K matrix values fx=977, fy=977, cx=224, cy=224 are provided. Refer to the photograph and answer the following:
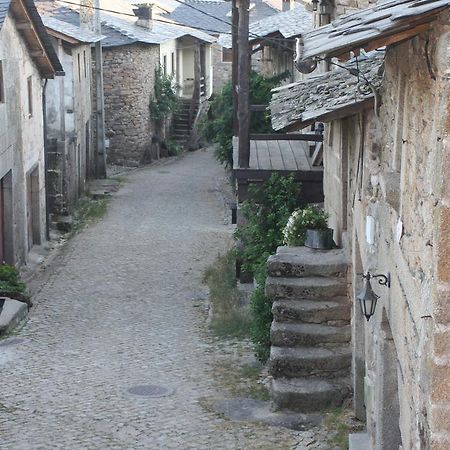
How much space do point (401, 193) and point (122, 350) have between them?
7.97 metres

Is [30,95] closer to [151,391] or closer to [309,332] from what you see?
[151,391]

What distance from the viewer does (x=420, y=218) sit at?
5.05 metres

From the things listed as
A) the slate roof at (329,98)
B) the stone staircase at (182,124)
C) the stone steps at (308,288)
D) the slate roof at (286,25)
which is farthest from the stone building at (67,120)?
the slate roof at (329,98)

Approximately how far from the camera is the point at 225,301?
15.6 metres

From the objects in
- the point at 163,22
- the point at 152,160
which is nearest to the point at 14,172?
the point at 152,160

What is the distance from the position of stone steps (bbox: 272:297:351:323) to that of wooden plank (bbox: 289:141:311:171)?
3743mm

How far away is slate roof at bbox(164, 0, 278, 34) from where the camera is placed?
4528 cm

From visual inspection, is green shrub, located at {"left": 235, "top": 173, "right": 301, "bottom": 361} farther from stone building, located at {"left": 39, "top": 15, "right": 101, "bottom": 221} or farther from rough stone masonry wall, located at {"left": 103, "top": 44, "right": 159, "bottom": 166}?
rough stone masonry wall, located at {"left": 103, "top": 44, "right": 159, "bottom": 166}

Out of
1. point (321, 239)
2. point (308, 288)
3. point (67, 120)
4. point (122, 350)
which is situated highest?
point (67, 120)

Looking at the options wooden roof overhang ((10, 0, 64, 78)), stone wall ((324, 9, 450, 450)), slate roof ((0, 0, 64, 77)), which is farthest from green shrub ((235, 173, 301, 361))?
wooden roof overhang ((10, 0, 64, 78))

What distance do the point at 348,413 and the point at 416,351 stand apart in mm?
5346

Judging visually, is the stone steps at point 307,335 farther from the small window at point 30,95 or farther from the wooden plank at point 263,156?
the small window at point 30,95

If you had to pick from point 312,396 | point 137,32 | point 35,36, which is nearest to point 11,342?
point 312,396

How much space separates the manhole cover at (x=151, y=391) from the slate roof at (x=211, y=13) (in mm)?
33490
